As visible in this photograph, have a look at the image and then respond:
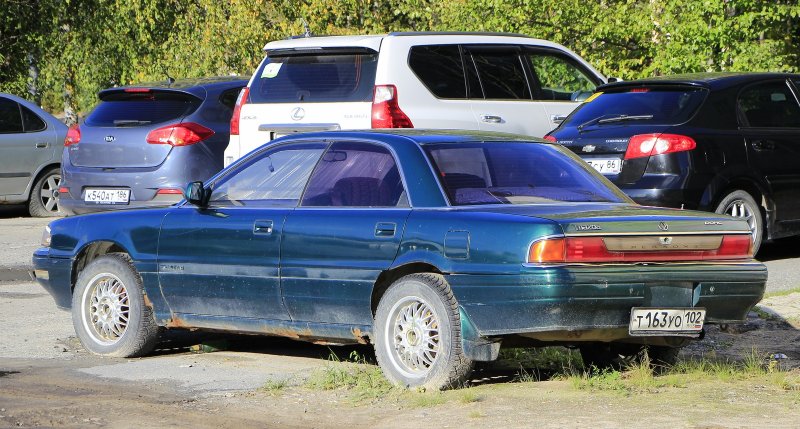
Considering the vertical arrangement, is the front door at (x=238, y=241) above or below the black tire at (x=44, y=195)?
above

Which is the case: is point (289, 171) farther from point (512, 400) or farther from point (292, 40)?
point (292, 40)

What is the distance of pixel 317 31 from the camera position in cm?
2644

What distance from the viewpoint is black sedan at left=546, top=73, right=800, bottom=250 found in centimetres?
1209

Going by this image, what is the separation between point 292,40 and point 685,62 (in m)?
7.32

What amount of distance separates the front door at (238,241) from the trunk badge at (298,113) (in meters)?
3.97

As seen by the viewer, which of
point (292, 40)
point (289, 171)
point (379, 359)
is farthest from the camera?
point (292, 40)

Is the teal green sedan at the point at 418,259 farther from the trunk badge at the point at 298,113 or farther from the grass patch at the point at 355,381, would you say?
the trunk badge at the point at 298,113

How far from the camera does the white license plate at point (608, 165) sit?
12195 millimetres

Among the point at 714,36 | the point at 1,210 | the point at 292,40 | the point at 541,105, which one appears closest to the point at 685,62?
the point at 714,36

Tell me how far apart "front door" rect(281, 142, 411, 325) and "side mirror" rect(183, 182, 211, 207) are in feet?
2.42

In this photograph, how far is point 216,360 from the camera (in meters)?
8.87

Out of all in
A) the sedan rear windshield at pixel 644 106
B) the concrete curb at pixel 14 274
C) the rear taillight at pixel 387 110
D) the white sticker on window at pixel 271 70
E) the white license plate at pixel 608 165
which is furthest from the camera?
the white sticker on window at pixel 271 70

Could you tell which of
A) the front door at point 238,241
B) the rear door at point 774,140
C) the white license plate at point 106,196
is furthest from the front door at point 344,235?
the white license plate at point 106,196

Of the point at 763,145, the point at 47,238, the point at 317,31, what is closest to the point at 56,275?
the point at 47,238
